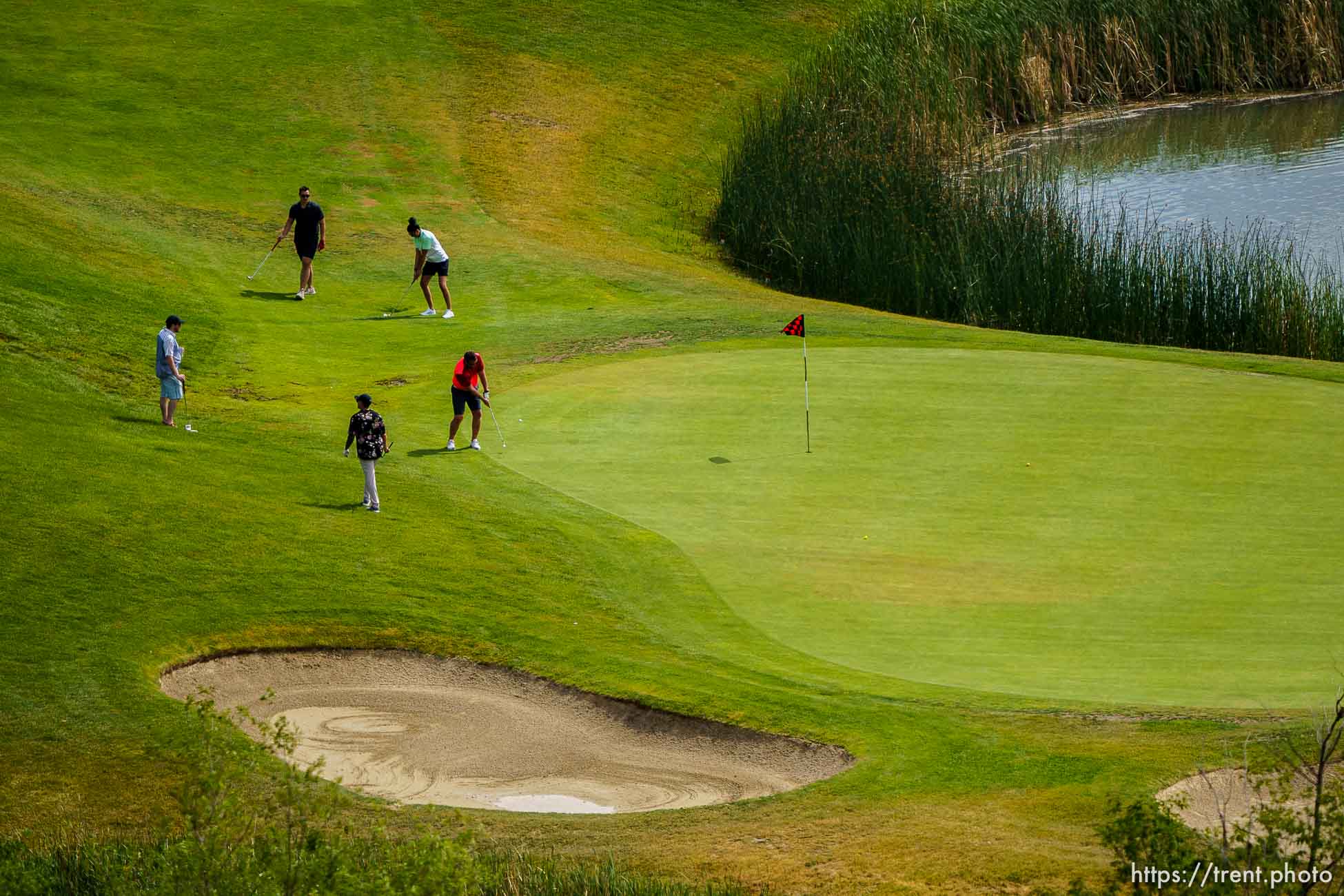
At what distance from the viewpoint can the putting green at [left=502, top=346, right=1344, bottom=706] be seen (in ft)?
42.2

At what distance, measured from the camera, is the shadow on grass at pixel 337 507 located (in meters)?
16.4

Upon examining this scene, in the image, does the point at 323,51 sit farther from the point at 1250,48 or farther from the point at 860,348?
the point at 1250,48

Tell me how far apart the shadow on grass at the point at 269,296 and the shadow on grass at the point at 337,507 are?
12.2 meters

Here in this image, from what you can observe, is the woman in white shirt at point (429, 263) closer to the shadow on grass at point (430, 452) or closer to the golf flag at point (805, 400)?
the shadow on grass at point (430, 452)

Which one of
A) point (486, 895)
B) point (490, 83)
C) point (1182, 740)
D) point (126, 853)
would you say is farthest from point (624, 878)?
point (490, 83)

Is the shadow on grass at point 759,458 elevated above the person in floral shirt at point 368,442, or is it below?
below

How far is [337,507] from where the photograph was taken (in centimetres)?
1656

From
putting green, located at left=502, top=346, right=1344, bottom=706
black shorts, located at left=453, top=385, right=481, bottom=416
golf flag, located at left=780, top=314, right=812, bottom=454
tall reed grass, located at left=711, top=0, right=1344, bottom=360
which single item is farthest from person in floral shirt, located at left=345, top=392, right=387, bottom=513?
tall reed grass, located at left=711, top=0, right=1344, bottom=360

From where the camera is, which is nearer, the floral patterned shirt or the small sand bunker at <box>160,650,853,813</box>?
Answer: the small sand bunker at <box>160,650,853,813</box>

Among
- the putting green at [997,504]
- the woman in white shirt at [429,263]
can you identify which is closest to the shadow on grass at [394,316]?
the woman in white shirt at [429,263]

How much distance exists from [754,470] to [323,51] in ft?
87.7

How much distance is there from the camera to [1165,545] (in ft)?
48.1

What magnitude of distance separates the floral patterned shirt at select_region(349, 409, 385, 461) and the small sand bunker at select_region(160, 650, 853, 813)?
3342mm

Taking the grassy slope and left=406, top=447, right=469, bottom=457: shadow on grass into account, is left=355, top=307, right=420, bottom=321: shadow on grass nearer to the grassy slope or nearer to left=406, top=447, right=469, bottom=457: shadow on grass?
the grassy slope
